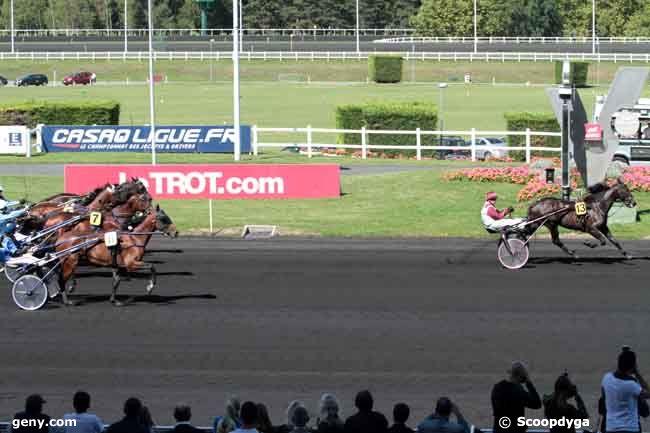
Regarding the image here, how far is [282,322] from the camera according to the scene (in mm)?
17547

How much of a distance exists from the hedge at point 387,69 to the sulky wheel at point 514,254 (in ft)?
208

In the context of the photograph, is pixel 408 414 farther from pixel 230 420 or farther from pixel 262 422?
pixel 230 420

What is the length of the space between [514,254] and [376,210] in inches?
342

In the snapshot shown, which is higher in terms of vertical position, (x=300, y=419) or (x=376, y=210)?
(x=376, y=210)

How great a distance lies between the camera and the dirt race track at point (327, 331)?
13.9 metres

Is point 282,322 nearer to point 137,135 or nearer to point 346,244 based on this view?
point 346,244

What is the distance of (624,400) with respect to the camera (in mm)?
9930

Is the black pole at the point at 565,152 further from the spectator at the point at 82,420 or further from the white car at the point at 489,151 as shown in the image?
the spectator at the point at 82,420

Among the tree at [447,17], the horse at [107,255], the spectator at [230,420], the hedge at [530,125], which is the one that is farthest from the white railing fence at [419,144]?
the tree at [447,17]

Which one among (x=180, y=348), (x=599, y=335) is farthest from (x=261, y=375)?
(x=599, y=335)

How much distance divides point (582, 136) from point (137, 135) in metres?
21.5

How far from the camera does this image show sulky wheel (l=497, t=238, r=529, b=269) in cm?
2195

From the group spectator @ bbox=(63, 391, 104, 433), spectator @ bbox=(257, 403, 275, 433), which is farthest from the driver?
spectator @ bbox=(63, 391, 104, 433)

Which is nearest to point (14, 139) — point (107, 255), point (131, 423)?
point (107, 255)
